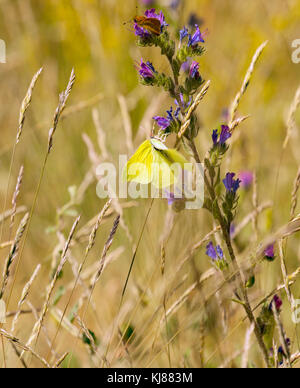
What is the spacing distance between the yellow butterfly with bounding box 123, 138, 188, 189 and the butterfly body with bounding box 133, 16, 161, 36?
24cm

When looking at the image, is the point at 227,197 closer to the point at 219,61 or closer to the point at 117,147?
the point at 117,147

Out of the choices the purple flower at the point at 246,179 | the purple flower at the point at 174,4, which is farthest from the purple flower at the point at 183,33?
→ the purple flower at the point at 174,4

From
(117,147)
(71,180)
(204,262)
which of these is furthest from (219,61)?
(204,262)

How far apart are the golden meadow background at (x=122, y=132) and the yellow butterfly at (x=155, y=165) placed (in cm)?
45

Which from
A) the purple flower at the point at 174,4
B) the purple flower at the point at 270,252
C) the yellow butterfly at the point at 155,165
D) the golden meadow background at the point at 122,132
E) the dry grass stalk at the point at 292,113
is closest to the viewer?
the yellow butterfly at the point at 155,165

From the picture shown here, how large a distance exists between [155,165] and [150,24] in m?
0.31

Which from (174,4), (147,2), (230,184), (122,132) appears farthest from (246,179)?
(147,2)

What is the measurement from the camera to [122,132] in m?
2.54

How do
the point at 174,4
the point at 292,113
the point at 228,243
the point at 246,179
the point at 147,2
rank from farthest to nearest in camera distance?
the point at 147,2 → the point at 174,4 → the point at 246,179 → the point at 292,113 → the point at 228,243

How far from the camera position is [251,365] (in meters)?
1.30

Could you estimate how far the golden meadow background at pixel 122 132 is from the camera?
170 cm

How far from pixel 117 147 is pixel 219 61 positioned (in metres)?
1.01

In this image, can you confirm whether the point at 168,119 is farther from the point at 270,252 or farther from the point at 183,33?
the point at 270,252

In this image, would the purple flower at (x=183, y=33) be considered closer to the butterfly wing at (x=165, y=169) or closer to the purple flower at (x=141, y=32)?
the purple flower at (x=141, y=32)
